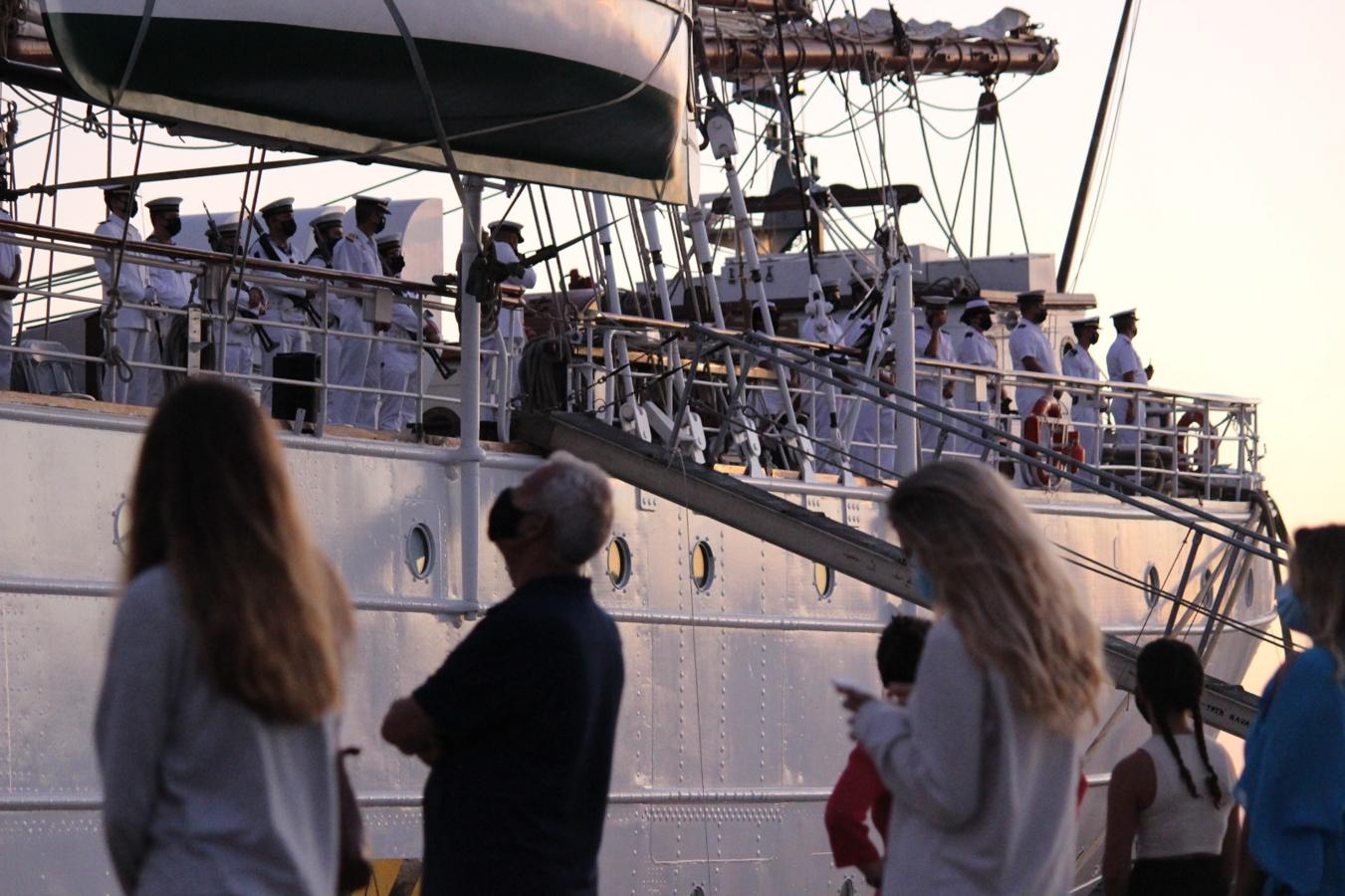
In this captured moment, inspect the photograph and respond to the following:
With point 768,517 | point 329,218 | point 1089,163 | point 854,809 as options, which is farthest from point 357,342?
point 1089,163

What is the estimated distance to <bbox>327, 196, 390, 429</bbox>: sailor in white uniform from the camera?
39.7 feet

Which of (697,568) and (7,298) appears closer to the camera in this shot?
(7,298)

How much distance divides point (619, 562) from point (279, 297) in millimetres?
2516

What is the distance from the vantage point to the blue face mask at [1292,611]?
181 inches

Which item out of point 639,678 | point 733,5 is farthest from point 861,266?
point 639,678

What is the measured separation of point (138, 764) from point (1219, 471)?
16351mm

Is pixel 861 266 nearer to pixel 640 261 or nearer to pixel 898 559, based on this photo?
pixel 640 261

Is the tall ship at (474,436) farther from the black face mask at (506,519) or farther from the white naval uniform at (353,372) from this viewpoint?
the black face mask at (506,519)

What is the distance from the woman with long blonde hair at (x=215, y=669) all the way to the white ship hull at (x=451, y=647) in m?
5.82

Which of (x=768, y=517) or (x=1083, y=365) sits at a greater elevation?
(x=1083, y=365)

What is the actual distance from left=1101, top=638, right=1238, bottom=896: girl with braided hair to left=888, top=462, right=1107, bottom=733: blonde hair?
145 centimetres

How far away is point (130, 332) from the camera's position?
36.8ft

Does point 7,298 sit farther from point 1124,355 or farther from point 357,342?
point 1124,355

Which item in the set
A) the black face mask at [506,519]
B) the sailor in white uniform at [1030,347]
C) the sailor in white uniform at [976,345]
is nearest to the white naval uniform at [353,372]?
the sailor in white uniform at [976,345]
